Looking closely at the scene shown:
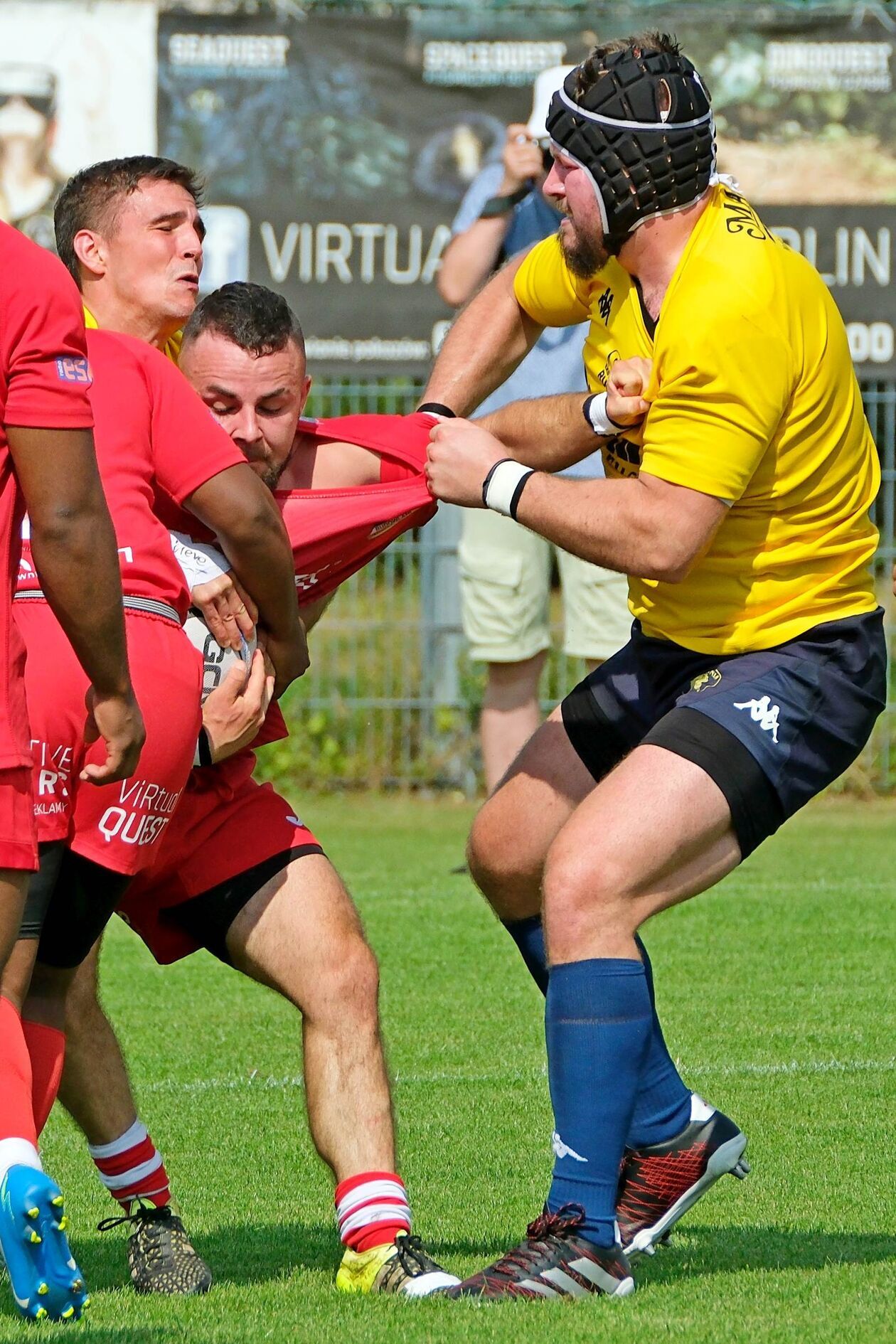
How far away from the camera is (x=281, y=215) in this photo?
12.2m

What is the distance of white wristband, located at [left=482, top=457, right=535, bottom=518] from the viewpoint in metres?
4.31

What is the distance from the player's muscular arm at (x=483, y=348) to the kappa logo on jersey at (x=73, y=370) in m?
1.91

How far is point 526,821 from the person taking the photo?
187 inches

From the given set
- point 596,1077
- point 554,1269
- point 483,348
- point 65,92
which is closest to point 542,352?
point 65,92

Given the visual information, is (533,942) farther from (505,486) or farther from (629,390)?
(629,390)

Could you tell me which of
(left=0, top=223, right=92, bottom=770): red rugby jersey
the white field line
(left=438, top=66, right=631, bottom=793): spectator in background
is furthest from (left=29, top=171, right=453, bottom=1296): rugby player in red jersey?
(left=438, top=66, right=631, bottom=793): spectator in background

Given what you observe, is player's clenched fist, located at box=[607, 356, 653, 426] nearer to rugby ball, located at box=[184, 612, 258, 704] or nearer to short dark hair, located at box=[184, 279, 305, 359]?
short dark hair, located at box=[184, 279, 305, 359]

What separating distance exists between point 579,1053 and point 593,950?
0.21 metres

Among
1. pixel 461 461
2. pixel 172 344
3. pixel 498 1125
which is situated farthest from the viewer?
pixel 498 1125

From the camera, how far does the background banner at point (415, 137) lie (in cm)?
1206

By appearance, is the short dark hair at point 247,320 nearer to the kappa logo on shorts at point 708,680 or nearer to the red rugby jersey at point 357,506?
the red rugby jersey at point 357,506

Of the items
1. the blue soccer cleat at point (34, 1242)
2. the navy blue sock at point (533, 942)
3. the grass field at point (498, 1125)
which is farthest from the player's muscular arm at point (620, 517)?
the blue soccer cleat at point (34, 1242)

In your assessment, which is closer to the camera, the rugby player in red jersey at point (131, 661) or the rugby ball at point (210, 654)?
the rugby player in red jersey at point (131, 661)

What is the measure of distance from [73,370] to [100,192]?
165 cm
